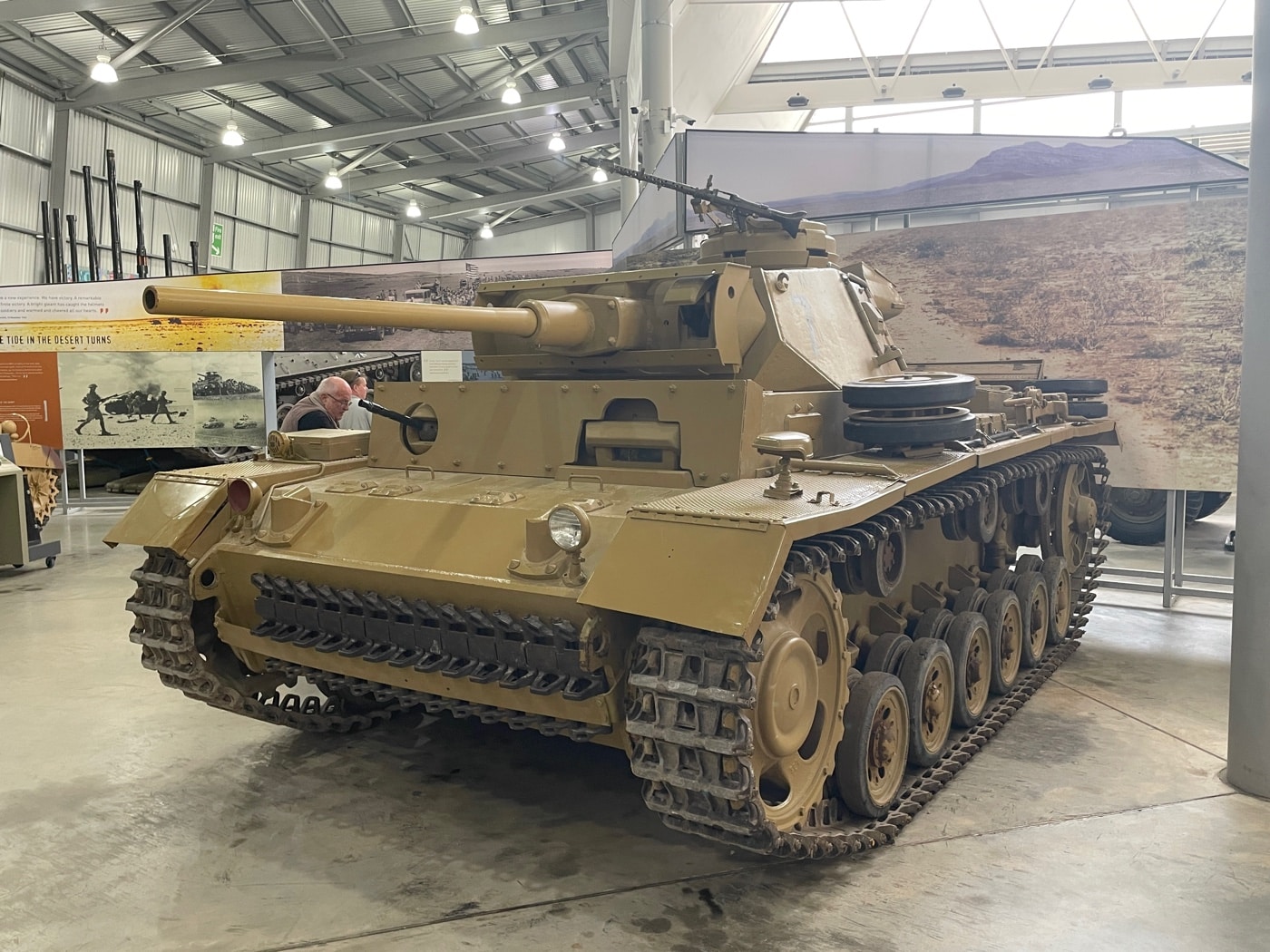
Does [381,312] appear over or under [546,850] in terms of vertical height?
over

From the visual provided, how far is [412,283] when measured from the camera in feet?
42.0

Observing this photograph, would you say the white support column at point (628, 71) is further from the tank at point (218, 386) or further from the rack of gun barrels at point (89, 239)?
the rack of gun barrels at point (89, 239)

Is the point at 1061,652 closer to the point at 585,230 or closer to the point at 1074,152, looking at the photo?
the point at 1074,152

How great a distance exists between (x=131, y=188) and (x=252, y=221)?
15.2ft

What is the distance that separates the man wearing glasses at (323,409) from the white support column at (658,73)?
471 cm

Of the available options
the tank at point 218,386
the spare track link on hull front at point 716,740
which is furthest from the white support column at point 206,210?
the spare track link on hull front at point 716,740

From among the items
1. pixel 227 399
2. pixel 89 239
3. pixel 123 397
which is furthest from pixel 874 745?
pixel 89 239

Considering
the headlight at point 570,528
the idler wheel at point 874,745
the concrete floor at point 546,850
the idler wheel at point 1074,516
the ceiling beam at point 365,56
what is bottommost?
the concrete floor at point 546,850

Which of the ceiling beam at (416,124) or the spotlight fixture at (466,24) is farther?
the ceiling beam at (416,124)

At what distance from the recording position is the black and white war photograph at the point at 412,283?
1236 centimetres

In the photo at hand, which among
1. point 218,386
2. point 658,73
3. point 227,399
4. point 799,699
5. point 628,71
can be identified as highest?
point 628,71

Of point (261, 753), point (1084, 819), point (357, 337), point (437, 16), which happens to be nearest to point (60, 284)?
point (357, 337)

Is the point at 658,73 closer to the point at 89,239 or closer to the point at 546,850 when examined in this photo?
the point at 546,850

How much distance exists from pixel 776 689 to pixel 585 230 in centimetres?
3422
